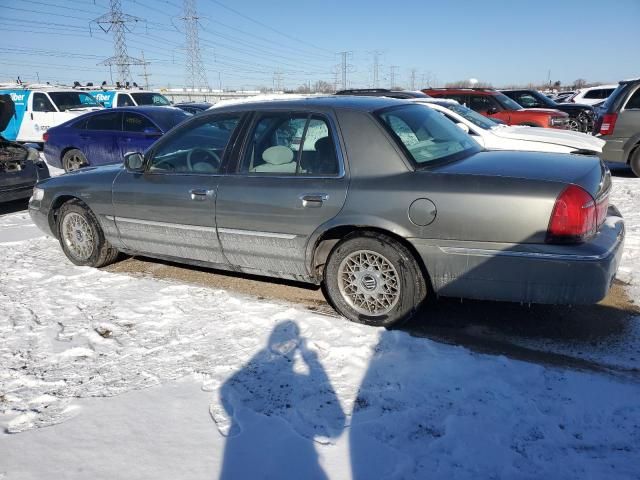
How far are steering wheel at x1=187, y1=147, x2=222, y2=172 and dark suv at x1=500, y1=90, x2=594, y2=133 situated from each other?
467 inches

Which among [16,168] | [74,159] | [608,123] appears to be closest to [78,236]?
[16,168]

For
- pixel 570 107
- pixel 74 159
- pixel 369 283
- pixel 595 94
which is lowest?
pixel 369 283

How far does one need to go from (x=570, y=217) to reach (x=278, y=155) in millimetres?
2059

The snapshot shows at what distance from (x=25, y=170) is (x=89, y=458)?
6.86 metres

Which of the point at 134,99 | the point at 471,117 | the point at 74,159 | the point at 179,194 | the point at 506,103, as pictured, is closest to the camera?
the point at 179,194

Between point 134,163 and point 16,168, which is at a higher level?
point 134,163

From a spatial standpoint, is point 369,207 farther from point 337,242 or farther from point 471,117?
point 471,117

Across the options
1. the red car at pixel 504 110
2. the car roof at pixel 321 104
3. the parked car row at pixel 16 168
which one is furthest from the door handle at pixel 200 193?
the red car at pixel 504 110

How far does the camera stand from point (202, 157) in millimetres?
4227

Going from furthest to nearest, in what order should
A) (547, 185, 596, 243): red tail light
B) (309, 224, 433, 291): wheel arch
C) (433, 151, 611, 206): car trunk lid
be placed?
(309, 224, 433, 291): wheel arch < (433, 151, 611, 206): car trunk lid < (547, 185, 596, 243): red tail light

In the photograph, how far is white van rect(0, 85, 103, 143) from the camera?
47.9 ft

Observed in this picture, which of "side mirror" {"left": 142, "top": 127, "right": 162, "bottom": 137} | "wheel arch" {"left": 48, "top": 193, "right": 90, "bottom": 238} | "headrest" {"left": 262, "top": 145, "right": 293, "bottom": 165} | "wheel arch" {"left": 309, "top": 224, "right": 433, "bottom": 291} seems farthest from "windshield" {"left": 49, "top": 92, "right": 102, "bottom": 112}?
"wheel arch" {"left": 309, "top": 224, "right": 433, "bottom": 291}

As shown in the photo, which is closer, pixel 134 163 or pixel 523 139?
pixel 134 163

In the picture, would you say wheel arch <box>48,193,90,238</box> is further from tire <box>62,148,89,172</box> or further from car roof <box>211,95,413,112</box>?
tire <box>62,148,89,172</box>
